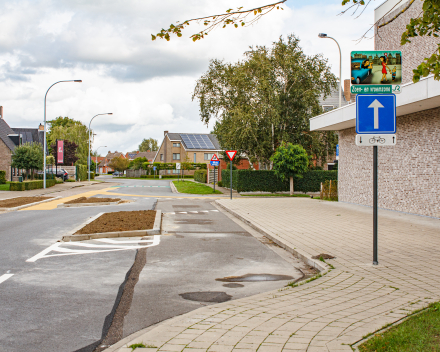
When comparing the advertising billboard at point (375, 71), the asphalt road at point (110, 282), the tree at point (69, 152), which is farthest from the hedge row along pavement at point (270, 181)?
the tree at point (69, 152)

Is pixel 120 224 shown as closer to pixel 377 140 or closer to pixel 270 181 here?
pixel 377 140

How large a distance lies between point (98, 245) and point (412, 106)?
11.0m

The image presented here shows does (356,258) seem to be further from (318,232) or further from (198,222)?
(198,222)

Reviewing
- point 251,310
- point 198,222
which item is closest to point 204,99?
point 198,222

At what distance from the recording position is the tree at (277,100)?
3067 centimetres

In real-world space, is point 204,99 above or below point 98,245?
above

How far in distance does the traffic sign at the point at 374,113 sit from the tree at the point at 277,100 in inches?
928

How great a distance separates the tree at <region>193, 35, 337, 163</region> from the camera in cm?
3067

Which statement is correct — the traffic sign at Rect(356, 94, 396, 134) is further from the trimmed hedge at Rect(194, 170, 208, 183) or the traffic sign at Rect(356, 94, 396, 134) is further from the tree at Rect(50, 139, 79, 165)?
the tree at Rect(50, 139, 79, 165)

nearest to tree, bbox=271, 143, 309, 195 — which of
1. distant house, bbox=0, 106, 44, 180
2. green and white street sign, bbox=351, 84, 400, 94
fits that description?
green and white street sign, bbox=351, 84, 400, 94

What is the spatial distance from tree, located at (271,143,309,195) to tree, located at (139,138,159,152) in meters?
140

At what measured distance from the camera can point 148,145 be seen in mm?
172750

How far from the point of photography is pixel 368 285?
214 inches

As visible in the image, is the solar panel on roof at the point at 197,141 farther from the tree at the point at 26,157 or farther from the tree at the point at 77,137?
the tree at the point at 26,157
